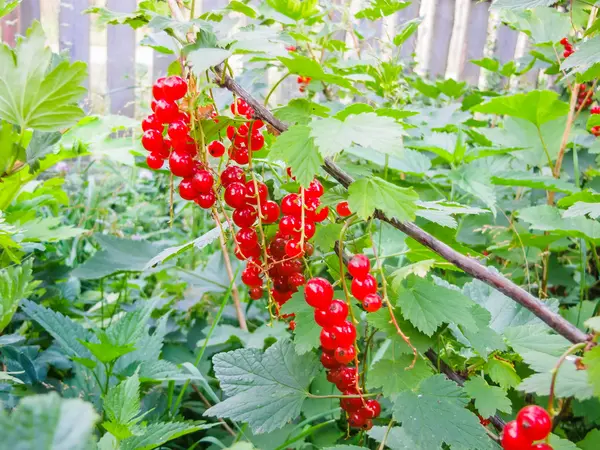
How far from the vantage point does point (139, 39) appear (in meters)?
3.31

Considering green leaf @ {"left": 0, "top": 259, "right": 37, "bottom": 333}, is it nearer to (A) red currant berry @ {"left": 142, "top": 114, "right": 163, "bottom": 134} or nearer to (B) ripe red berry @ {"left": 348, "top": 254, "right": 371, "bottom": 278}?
(A) red currant berry @ {"left": 142, "top": 114, "right": 163, "bottom": 134}

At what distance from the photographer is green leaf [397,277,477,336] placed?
0.58 m

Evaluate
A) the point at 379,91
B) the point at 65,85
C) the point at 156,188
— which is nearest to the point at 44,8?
the point at 156,188

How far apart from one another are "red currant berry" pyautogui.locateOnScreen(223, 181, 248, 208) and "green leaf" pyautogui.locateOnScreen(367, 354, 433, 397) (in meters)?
0.27

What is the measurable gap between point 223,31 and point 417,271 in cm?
40

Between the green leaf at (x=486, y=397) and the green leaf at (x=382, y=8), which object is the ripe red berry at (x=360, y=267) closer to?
the green leaf at (x=486, y=397)

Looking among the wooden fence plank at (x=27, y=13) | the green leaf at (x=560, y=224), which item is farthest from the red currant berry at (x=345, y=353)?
the wooden fence plank at (x=27, y=13)

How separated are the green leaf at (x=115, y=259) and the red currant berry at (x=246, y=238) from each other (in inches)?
22.5

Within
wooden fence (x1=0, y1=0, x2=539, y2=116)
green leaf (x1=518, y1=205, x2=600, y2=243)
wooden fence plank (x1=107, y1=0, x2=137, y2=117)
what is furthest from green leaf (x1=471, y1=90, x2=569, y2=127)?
wooden fence plank (x1=107, y1=0, x2=137, y2=117)

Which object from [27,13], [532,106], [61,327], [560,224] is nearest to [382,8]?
[532,106]

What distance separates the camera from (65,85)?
0.61m

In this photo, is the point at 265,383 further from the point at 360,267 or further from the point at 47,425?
the point at 47,425

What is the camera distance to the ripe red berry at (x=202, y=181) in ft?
1.99

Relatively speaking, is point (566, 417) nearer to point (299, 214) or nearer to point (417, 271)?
point (417, 271)
